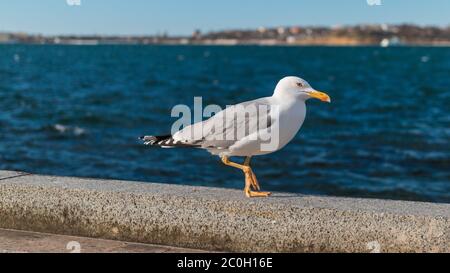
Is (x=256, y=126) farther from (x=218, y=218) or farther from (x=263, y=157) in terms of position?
(x=263, y=157)

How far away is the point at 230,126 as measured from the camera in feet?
14.9

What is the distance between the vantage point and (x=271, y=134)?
4.40 meters

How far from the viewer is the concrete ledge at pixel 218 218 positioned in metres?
4.37

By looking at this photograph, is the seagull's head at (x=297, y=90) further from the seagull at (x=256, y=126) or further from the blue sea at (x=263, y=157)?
the blue sea at (x=263, y=157)

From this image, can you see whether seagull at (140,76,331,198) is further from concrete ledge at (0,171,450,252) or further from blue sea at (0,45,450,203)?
blue sea at (0,45,450,203)

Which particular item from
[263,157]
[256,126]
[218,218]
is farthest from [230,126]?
[263,157]

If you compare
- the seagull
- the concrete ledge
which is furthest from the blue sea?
the seagull

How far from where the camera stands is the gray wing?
447 centimetres

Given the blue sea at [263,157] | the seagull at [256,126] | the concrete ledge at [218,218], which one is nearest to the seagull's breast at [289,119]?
the seagull at [256,126]

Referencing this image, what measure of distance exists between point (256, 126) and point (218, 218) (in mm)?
696

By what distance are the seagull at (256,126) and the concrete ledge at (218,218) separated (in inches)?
15.4
